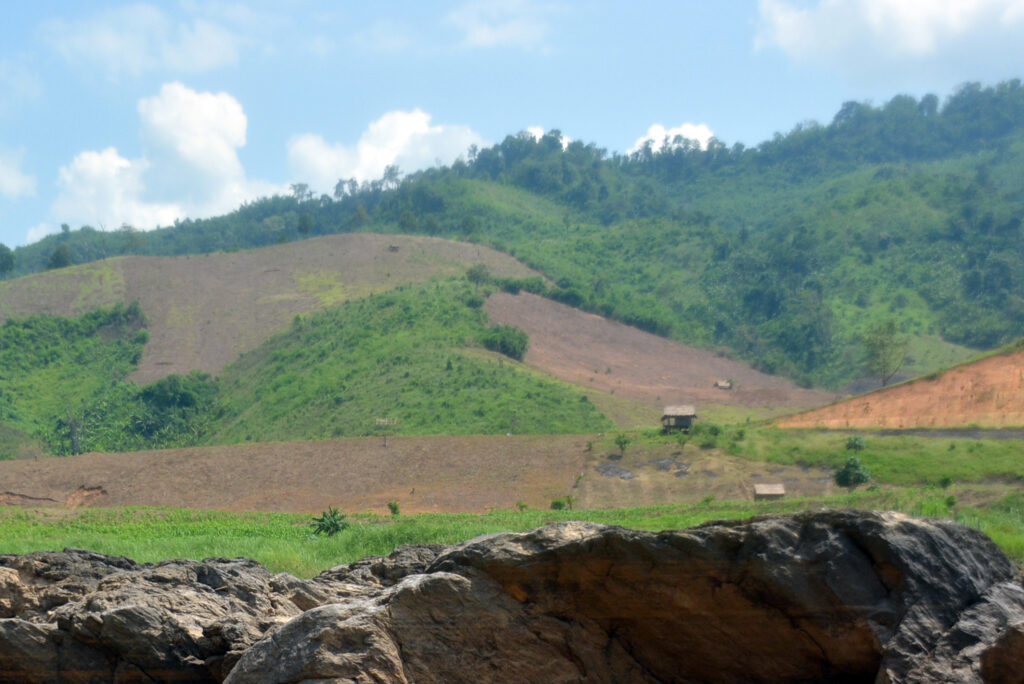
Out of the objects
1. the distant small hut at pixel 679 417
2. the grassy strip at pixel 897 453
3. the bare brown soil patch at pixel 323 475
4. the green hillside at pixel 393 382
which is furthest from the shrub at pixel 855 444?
the green hillside at pixel 393 382

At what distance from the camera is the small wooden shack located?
33872 mm

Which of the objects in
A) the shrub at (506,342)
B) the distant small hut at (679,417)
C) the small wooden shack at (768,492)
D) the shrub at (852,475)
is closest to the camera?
the small wooden shack at (768,492)

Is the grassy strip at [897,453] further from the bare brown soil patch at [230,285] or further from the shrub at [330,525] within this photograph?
the bare brown soil patch at [230,285]

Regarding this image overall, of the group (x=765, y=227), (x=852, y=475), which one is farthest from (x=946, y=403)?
(x=765, y=227)

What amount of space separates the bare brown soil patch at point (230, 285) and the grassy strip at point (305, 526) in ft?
134

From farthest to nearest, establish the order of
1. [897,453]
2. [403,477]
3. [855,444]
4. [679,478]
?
[403,477], [679,478], [855,444], [897,453]

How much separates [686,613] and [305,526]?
24.2 m

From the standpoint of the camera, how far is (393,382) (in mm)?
57531

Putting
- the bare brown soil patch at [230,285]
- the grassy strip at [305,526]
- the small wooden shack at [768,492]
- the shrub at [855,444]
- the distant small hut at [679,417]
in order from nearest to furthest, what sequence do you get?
the grassy strip at [305,526]
the small wooden shack at [768,492]
the shrub at [855,444]
the distant small hut at [679,417]
the bare brown soil patch at [230,285]

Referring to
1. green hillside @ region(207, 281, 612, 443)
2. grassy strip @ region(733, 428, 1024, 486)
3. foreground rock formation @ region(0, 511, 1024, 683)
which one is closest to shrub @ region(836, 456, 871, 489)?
grassy strip @ region(733, 428, 1024, 486)

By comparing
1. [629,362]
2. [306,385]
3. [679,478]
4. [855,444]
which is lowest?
[679,478]

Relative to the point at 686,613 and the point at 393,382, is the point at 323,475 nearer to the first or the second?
the point at 393,382

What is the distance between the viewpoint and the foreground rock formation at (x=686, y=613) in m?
6.50

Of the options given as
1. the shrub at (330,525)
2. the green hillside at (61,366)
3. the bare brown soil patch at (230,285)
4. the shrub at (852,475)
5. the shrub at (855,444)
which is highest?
the bare brown soil patch at (230,285)
